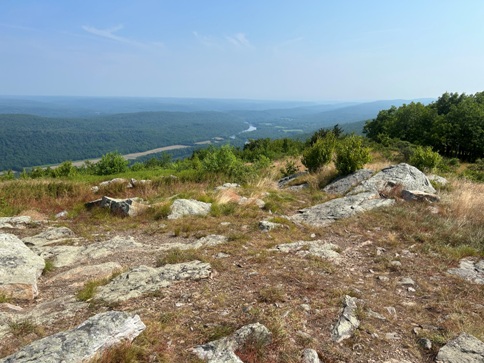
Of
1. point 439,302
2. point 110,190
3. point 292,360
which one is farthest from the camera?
point 110,190

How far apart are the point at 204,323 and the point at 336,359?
59.1 inches

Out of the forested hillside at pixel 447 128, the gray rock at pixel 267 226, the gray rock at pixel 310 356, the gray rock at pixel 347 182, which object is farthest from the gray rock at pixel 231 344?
the forested hillside at pixel 447 128

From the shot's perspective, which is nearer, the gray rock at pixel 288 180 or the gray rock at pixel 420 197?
the gray rock at pixel 420 197

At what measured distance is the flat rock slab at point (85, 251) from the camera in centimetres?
606

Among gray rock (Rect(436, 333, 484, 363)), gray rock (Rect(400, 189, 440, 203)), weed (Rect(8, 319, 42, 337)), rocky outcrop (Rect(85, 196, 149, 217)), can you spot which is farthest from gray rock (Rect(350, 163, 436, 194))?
weed (Rect(8, 319, 42, 337))

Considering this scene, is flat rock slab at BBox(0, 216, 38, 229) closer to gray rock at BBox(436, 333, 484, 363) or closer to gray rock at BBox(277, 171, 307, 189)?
gray rock at BBox(277, 171, 307, 189)

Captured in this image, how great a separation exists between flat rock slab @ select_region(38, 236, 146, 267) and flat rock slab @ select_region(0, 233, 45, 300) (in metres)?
0.44

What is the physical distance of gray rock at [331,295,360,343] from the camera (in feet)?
11.7

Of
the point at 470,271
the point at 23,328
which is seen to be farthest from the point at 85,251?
the point at 470,271

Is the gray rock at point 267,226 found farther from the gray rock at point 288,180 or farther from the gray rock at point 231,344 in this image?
the gray rock at point 288,180

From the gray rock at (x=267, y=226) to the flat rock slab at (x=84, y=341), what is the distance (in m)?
4.56

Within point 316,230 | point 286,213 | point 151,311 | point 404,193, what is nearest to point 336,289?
point 151,311

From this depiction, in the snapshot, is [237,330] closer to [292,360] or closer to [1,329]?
[292,360]

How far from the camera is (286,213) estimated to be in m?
9.46
